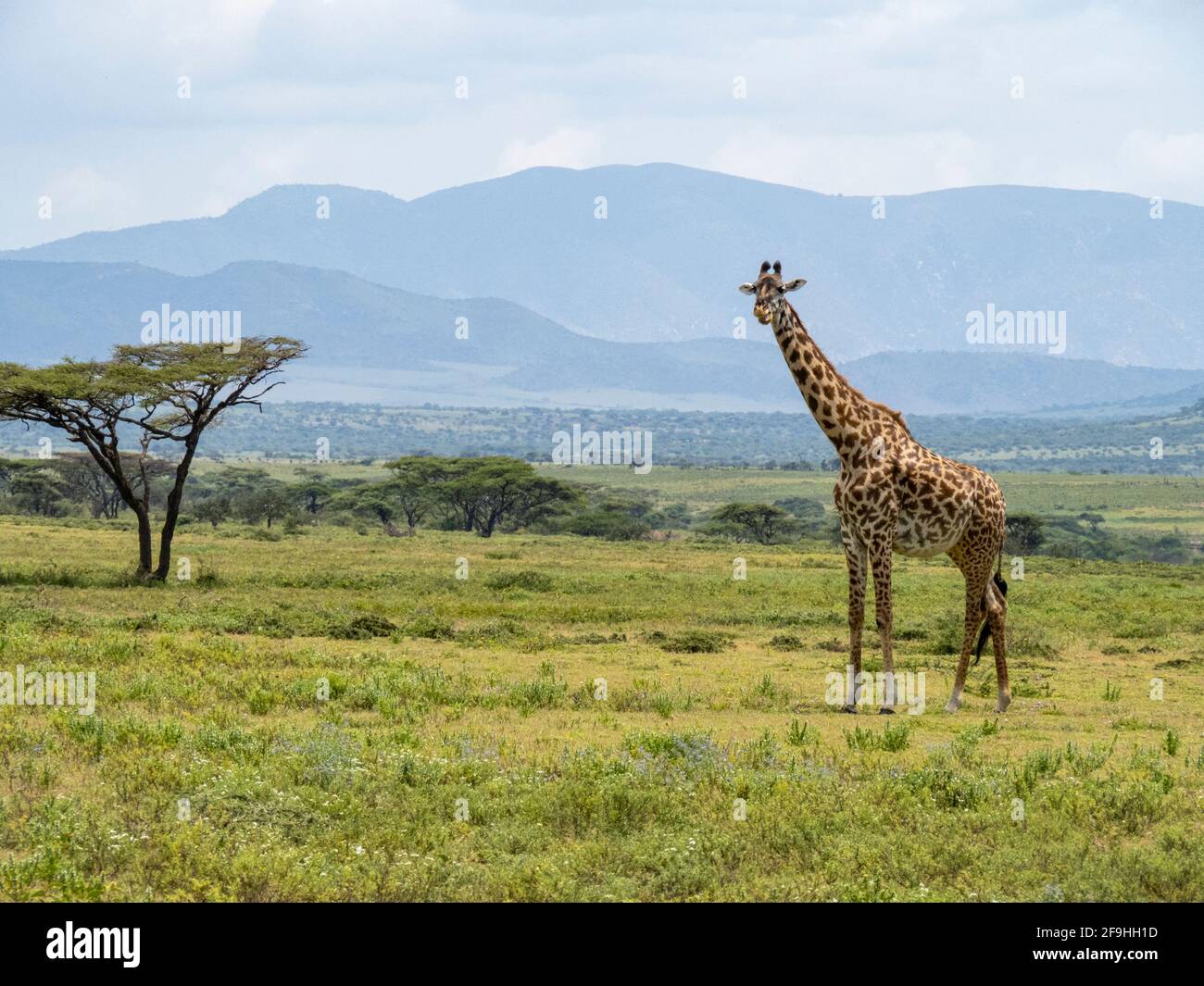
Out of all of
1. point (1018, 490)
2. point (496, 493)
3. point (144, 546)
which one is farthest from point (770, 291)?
point (1018, 490)

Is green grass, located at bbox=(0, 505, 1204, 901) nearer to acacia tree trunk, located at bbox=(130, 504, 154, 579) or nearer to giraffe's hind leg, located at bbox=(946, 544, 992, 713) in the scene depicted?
giraffe's hind leg, located at bbox=(946, 544, 992, 713)

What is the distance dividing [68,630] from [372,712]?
315 inches

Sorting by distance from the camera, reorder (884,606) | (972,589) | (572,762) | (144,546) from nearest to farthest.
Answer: (572,762) → (884,606) → (972,589) → (144,546)

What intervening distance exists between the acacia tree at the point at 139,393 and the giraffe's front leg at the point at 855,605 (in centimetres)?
1740

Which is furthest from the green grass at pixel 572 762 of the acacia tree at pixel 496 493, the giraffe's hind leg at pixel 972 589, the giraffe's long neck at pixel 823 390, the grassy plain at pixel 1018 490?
the grassy plain at pixel 1018 490

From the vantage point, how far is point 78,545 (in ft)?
142

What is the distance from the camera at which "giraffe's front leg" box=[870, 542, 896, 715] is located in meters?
16.9

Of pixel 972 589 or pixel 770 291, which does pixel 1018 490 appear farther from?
pixel 770 291

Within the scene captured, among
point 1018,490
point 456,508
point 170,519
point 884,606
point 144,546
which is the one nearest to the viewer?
point 884,606

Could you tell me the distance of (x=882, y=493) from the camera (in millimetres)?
16891

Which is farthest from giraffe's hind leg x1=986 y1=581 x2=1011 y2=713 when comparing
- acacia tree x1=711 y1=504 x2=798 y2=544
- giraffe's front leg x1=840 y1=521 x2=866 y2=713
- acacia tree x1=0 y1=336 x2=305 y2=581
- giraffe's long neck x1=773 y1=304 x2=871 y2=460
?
acacia tree x1=711 y1=504 x2=798 y2=544

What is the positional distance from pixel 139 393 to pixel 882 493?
67.8ft

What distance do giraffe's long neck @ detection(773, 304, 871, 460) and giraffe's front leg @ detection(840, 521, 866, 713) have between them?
3.12 ft

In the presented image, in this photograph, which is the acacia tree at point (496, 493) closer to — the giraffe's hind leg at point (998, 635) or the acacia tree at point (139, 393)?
the acacia tree at point (139, 393)
